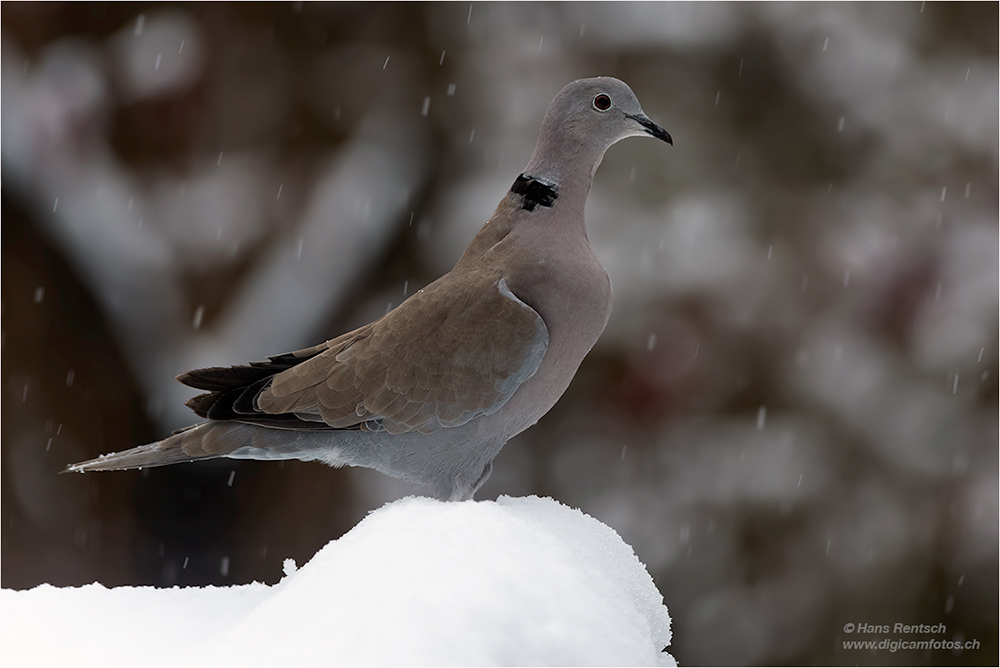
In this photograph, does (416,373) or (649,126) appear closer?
(416,373)

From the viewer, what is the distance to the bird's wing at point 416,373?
2.29m

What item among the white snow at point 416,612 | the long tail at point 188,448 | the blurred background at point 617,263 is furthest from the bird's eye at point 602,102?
the blurred background at point 617,263

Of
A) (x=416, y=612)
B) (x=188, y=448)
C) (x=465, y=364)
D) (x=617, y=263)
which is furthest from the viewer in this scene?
(x=617, y=263)

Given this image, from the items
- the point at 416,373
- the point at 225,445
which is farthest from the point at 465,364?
the point at 225,445

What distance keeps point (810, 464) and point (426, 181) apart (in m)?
3.00

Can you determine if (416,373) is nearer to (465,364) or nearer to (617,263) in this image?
(465,364)

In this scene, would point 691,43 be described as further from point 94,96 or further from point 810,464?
point 94,96

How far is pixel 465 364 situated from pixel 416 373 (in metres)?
0.15

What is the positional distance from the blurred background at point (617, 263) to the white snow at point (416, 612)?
3162mm

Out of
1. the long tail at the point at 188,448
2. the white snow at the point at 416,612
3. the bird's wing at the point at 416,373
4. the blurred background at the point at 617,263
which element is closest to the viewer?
the white snow at the point at 416,612

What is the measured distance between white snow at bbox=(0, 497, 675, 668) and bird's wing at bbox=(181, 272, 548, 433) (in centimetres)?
30

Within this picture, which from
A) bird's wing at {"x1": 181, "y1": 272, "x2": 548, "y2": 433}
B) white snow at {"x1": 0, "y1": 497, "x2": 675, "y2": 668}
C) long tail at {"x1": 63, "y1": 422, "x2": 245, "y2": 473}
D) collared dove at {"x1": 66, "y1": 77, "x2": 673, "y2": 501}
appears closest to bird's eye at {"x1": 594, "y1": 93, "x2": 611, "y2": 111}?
collared dove at {"x1": 66, "y1": 77, "x2": 673, "y2": 501}

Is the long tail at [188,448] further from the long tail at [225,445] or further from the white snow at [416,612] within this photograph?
the white snow at [416,612]

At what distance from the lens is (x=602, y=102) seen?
2523 millimetres
